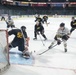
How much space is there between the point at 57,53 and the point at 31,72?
7.42 ft

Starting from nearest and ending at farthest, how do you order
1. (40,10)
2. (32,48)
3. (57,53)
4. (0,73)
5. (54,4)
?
(0,73)
(57,53)
(32,48)
(40,10)
(54,4)

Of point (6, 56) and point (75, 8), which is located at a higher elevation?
point (6, 56)

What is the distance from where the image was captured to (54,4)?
31812mm

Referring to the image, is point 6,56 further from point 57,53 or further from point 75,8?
point 75,8

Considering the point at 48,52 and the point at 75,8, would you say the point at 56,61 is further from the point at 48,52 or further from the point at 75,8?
the point at 75,8

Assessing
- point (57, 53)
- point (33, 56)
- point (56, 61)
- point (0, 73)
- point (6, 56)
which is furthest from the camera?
point (57, 53)

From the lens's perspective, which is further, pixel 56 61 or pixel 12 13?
pixel 12 13

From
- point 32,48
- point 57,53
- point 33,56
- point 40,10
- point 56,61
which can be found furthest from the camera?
point 40,10

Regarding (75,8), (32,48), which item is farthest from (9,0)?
(32,48)

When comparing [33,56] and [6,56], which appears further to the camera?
[33,56]

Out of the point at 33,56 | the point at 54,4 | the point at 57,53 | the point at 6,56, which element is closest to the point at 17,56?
the point at 33,56

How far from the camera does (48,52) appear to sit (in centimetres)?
759

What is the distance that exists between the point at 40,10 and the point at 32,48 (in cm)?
2199

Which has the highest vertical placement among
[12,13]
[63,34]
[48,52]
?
[63,34]
